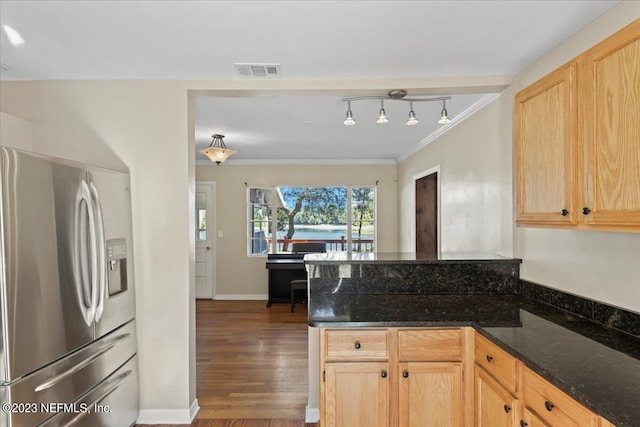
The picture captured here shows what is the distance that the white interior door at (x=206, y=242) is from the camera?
243 inches

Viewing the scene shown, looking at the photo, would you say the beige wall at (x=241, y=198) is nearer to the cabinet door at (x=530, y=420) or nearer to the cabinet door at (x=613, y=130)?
the cabinet door at (x=613, y=130)

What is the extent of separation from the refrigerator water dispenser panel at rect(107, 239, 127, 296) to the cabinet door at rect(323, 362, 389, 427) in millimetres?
1376

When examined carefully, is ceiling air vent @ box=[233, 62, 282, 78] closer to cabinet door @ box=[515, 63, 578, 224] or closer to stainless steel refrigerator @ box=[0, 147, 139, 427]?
stainless steel refrigerator @ box=[0, 147, 139, 427]

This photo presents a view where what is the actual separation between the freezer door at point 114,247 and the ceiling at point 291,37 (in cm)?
75

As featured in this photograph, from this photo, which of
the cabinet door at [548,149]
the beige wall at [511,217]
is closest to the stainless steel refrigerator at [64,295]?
the cabinet door at [548,149]

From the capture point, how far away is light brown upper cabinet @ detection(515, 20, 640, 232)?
1.29m

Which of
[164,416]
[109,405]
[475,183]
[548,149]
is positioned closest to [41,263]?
[109,405]

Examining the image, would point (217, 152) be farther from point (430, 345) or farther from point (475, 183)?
point (430, 345)

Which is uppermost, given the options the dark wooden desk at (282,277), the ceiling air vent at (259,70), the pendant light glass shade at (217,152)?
the ceiling air vent at (259,70)

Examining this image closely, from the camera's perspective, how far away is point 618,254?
165 centimetres

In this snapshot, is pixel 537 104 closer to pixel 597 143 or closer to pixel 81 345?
pixel 597 143

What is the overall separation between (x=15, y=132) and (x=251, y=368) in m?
2.62

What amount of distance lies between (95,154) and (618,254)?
3142 mm

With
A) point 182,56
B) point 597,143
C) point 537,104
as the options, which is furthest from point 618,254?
point 182,56
